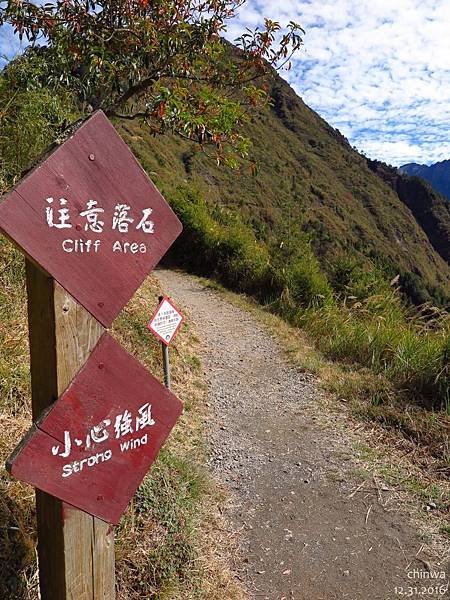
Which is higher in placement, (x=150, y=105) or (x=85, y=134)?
(x=150, y=105)

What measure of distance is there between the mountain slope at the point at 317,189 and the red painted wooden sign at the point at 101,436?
30.8 meters

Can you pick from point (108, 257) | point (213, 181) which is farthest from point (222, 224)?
point (213, 181)

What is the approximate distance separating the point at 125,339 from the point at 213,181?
39.8 m

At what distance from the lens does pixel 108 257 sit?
4.63 ft

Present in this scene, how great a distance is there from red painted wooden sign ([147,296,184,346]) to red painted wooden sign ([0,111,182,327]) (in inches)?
110

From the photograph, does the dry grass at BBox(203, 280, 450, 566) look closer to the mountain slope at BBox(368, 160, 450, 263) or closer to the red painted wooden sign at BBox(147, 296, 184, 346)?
the red painted wooden sign at BBox(147, 296, 184, 346)

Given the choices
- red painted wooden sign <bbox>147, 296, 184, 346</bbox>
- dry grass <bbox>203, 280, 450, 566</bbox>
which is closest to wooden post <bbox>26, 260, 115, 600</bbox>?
dry grass <bbox>203, 280, 450, 566</bbox>

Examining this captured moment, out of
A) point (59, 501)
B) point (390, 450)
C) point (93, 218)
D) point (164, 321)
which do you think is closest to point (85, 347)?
point (93, 218)

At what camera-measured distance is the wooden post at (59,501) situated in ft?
4.58

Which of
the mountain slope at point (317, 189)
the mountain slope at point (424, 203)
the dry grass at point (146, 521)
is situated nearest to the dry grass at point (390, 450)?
the dry grass at point (146, 521)

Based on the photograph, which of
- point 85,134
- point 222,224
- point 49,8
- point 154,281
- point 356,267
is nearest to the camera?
point 85,134

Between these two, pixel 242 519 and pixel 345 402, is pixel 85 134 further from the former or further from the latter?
pixel 345 402

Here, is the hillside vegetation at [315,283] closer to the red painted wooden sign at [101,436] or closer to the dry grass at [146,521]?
the dry grass at [146,521]

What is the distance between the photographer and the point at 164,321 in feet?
14.4
